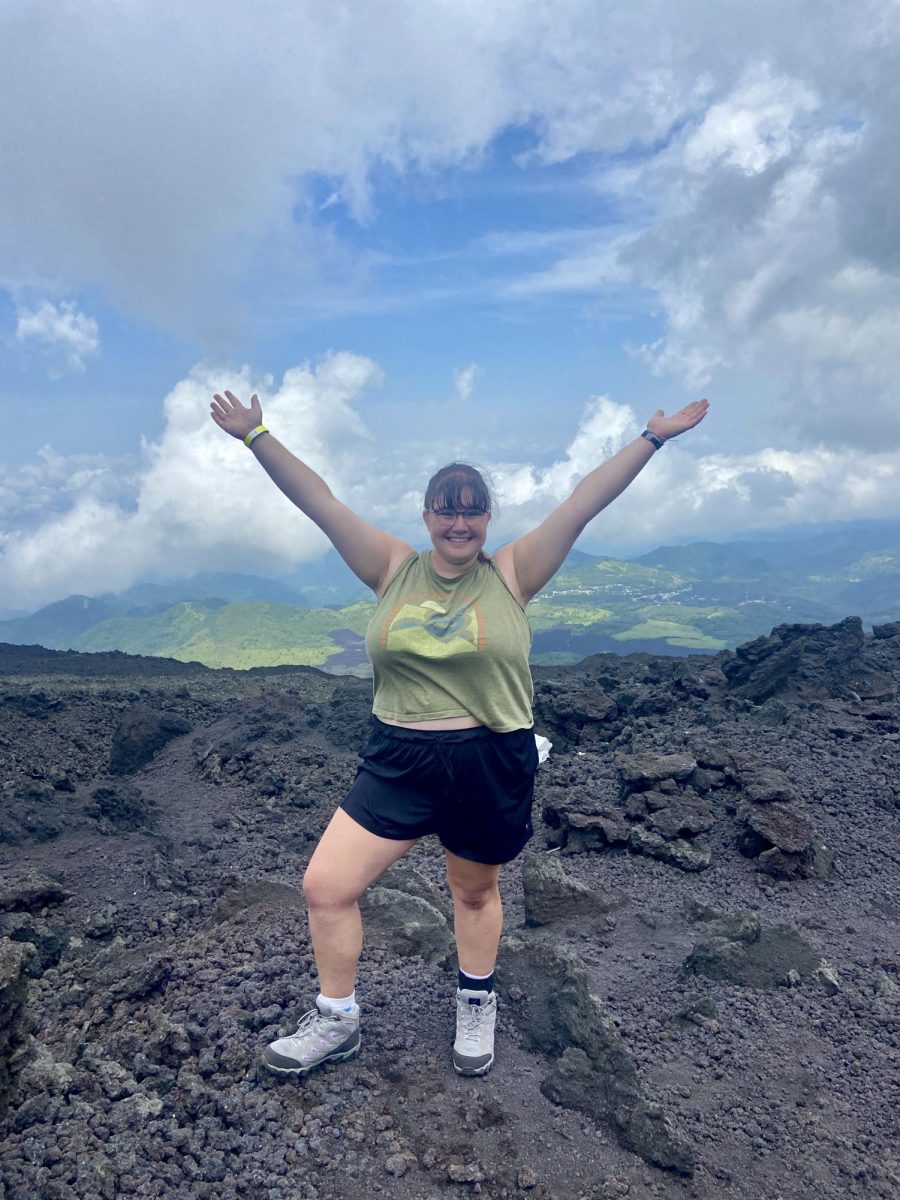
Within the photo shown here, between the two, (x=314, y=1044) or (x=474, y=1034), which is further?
(x=474, y=1034)

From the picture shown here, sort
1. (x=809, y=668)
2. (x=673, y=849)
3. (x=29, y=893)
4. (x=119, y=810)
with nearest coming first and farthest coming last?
(x=29, y=893) → (x=673, y=849) → (x=119, y=810) → (x=809, y=668)

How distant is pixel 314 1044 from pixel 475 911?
95 cm

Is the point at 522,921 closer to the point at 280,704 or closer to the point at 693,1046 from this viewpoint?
the point at 693,1046

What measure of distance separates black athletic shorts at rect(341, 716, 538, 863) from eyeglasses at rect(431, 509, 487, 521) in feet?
3.03

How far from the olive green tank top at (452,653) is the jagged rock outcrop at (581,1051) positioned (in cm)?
191

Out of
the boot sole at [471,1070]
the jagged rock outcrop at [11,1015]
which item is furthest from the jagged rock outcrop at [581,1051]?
the jagged rock outcrop at [11,1015]

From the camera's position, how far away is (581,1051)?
414 centimetres

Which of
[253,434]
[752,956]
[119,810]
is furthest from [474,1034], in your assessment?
[119,810]

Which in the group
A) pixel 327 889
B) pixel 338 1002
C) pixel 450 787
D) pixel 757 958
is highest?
pixel 450 787

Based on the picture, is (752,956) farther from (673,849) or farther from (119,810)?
(119,810)

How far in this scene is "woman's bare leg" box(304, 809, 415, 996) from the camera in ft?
11.4

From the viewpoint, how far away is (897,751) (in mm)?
8914

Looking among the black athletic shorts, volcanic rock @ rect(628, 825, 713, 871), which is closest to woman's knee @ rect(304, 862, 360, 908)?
the black athletic shorts

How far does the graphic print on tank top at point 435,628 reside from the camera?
3.40 m
